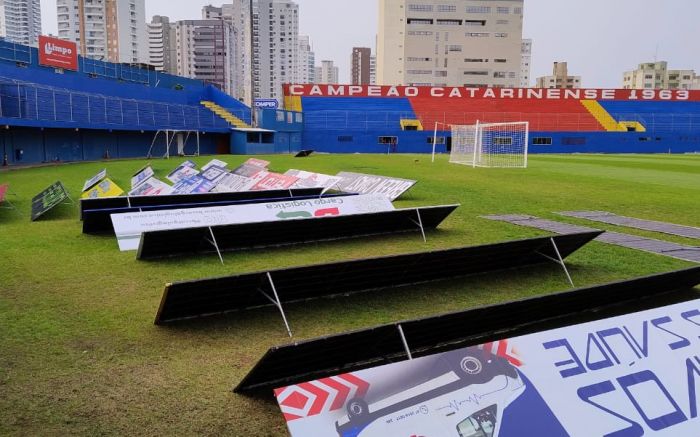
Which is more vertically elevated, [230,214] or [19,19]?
[19,19]

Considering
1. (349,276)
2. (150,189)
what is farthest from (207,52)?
(349,276)

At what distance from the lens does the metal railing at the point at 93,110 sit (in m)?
33.9

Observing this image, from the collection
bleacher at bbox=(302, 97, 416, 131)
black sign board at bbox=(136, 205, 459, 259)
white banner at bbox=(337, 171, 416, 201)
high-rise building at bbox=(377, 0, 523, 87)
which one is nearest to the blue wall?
bleacher at bbox=(302, 97, 416, 131)

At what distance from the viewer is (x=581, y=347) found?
3580 millimetres

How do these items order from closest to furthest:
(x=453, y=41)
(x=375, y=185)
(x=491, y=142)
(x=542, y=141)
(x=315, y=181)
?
(x=375, y=185), (x=315, y=181), (x=491, y=142), (x=542, y=141), (x=453, y=41)

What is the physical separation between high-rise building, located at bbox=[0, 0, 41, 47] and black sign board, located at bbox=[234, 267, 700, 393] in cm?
21258

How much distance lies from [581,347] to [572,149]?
6607 centimetres

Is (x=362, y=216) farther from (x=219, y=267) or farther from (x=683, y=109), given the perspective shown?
(x=683, y=109)

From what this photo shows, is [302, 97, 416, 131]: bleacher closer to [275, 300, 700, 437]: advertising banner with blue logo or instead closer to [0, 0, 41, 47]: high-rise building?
[275, 300, 700, 437]: advertising banner with blue logo

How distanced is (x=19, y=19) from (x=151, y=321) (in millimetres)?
225837

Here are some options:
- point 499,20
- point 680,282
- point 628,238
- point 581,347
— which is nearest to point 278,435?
point 581,347

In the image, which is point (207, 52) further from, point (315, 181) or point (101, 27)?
point (315, 181)

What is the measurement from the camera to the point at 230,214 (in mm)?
11188

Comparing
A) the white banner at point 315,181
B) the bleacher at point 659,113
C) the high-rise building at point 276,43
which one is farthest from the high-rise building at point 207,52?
the white banner at point 315,181
